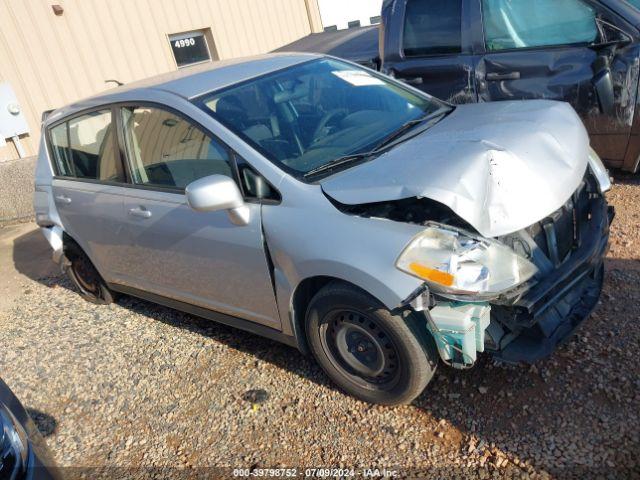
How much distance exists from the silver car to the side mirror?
10mm

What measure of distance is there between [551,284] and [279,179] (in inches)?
54.4

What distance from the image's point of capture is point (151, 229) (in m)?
3.44

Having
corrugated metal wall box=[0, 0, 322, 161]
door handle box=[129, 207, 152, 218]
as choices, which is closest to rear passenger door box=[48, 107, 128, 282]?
door handle box=[129, 207, 152, 218]

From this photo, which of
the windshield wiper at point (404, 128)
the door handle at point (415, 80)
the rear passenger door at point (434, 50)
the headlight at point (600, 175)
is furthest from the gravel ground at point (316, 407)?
the door handle at point (415, 80)

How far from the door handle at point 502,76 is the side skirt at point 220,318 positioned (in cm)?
309

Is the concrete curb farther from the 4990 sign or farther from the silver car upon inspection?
the silver car

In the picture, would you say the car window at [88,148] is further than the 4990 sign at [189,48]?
No

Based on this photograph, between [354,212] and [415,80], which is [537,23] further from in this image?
[354,212]

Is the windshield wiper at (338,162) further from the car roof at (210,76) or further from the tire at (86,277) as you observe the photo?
the tire at (86,277)

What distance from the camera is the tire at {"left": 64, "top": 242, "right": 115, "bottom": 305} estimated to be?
4.62 m

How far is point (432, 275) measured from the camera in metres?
2.28

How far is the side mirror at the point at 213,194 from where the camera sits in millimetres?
2654

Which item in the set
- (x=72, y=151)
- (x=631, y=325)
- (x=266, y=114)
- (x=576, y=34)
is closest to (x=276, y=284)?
(x=266, y=114)

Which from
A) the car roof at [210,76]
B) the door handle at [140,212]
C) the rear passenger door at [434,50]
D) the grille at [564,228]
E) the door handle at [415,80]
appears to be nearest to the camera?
the grille at [564,228]
